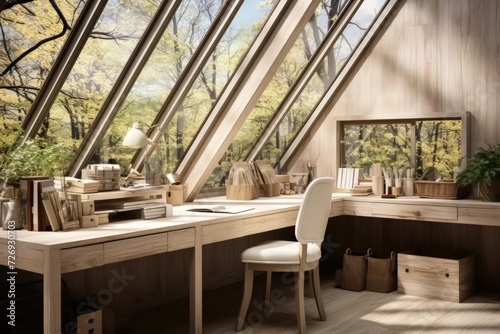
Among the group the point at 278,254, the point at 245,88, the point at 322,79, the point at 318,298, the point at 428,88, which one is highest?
the point at 322,79

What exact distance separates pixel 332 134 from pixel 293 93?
0.57 m

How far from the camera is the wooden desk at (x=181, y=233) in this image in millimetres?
2652

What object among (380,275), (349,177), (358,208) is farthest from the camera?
(349,177)

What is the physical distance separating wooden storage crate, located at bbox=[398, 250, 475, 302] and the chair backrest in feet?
3.92

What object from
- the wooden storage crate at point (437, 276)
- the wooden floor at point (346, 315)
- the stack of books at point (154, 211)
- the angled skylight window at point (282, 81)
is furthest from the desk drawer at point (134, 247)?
the wooden storage crate at point (437, 276)

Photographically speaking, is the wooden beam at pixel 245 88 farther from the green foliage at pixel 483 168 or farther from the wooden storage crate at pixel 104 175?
the green foliage at pixel 483 168

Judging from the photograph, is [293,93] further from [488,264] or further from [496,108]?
[488,264]

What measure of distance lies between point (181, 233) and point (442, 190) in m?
2.25

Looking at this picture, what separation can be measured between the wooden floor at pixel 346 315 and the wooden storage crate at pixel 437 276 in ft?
0.23

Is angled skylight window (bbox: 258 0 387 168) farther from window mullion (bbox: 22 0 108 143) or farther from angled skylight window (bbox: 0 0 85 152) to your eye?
angled skylight window (bbox: 0 0 85 152)

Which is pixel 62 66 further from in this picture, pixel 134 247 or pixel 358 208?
pixel 358 208

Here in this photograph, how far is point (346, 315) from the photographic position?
4.04 m

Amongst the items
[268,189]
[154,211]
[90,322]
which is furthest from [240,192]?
[90,322]

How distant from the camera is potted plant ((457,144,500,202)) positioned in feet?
14.2
